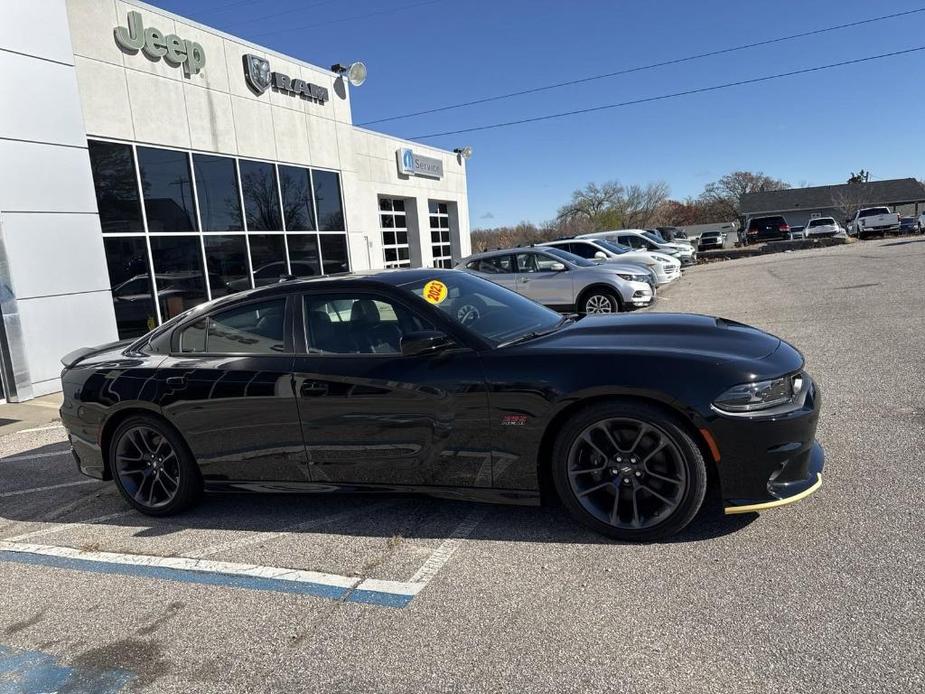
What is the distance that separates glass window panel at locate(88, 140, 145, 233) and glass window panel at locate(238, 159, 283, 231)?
272 cm

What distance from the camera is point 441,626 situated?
9.60 feet

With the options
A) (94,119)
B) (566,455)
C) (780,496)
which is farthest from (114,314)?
(780,496)

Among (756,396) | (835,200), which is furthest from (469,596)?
(835,200)

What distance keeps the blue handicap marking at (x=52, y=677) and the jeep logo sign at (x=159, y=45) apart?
10728mm

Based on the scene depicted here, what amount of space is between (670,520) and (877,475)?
1575 mm

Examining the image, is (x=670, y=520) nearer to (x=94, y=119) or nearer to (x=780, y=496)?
(x=780, y=496)

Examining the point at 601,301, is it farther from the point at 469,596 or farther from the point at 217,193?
the point at 469,596

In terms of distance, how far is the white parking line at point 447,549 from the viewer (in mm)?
3367

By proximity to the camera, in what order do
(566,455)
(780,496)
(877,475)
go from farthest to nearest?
(877,475), (566,455), (780,496)

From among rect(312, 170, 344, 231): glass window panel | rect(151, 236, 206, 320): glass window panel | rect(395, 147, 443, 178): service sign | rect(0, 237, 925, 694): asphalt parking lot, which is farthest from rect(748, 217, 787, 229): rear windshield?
rect(0, 237, 925, 694): asphalt parking lot

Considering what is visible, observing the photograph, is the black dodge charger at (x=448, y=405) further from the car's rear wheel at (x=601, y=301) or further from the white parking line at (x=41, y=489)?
the car's rear wheel at (x=601, y=301)

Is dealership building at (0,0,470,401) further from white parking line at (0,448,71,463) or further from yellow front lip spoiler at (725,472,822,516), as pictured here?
yellow front lip spoiler at (725,472,822,516)

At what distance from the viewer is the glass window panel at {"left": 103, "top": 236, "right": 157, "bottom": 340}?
10664mm

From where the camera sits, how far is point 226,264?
42.8 ft
